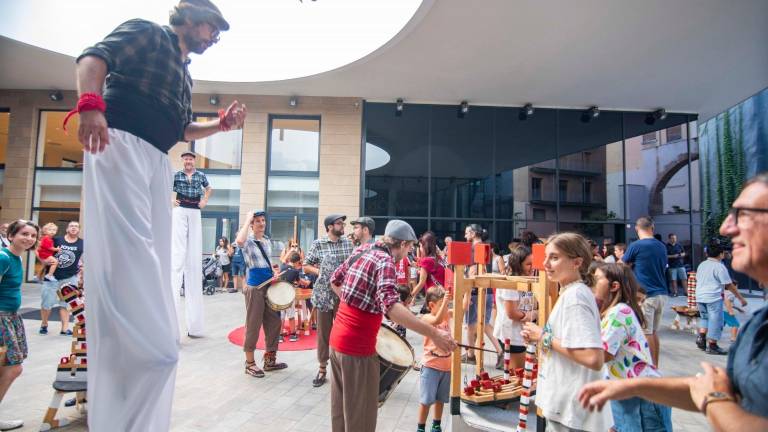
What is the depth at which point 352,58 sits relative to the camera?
10406mm

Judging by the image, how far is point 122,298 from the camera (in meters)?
1.51

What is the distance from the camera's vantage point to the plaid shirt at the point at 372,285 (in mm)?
2465

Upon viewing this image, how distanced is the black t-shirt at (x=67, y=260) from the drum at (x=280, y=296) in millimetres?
4444

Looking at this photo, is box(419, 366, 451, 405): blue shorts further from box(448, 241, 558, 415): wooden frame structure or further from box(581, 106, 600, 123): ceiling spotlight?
box(581, 106, 600, 123): ceiling spotlight

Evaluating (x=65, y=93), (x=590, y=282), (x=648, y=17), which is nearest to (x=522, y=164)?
(x=648, y=17)

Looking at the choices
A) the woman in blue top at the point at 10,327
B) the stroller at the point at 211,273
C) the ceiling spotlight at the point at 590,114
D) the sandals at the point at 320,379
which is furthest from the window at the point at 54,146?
the ceiling spotlight at the point at 590,114

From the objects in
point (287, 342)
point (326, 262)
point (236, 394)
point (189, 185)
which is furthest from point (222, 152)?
point (236, 394)

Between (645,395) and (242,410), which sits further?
(242,410)

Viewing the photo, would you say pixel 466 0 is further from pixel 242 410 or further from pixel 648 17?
pixel 242 410

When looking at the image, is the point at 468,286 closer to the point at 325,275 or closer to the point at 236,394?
the point at 325,275

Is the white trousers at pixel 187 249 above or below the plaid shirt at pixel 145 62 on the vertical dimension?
below

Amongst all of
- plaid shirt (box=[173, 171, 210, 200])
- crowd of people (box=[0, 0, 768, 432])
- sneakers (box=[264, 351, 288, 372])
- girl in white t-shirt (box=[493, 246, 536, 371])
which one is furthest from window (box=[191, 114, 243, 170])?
girl in white t-shirt (box=[493, 246, 536, 371])

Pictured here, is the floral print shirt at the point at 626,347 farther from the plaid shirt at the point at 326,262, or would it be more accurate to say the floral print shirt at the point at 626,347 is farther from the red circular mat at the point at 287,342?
the red circular mat at the point at 287,342

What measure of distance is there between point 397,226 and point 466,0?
6.99 m
